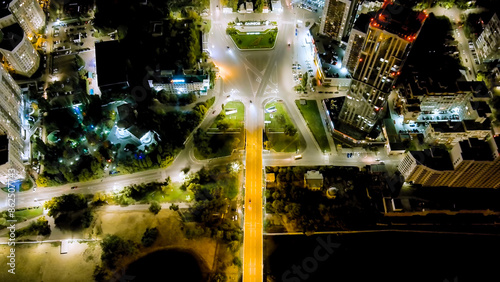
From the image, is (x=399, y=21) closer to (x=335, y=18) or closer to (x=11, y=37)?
(x=335, y=18)

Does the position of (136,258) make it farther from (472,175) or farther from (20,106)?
(472,175)

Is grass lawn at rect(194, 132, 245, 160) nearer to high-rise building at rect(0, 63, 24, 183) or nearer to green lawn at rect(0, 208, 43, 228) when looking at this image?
green lawn at rect(0, 208, 43, 228)

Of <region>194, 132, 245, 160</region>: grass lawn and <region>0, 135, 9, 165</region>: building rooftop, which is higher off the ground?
<region>0, 135, 9, 165</region>: building rooftop

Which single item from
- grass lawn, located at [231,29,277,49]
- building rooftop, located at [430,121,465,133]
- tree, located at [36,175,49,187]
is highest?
grass lawn, located at [231,29,277,49]

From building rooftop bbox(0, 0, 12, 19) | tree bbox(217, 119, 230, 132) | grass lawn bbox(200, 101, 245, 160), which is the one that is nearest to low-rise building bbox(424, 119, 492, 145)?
A: grass lawn bbox(200, 101, 245, 160)

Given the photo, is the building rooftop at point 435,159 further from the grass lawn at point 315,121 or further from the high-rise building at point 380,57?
the grass lawn at point 315,121

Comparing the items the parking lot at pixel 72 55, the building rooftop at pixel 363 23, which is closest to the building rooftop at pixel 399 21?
the building rooftop at pixel 363 23

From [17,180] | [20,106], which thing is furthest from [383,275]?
[20,106]
